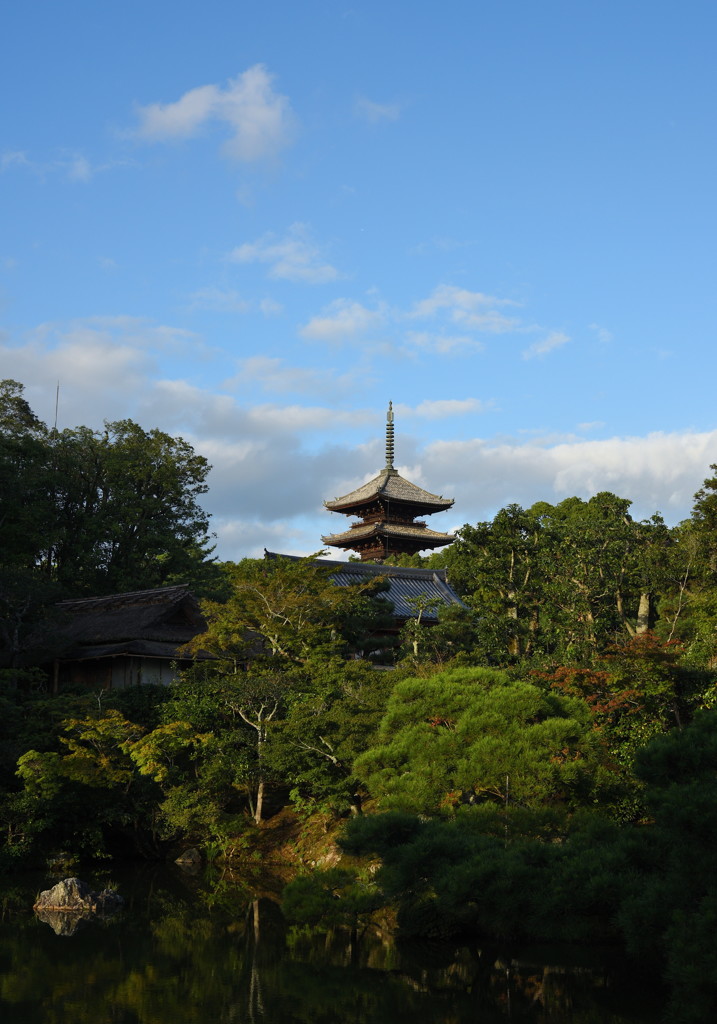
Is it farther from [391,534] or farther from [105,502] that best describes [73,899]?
[391,534]

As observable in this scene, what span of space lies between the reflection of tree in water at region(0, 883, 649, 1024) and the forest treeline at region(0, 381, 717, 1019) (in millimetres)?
558

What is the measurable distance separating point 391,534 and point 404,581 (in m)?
10.1

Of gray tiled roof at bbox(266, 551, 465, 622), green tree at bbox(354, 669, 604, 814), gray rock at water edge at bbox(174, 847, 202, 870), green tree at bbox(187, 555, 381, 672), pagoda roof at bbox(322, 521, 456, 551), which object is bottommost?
gray rock at water edge at bbox(174, 847, 202, 870)

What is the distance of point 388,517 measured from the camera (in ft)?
150

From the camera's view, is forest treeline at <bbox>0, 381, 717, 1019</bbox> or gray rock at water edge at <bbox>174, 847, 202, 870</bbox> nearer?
forest treeline at <bbox>0, 381, 717, 1019</bbox>

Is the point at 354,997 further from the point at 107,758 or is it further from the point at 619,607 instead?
the point at 619,607

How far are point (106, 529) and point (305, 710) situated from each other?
16.9m

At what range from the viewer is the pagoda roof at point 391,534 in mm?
44156

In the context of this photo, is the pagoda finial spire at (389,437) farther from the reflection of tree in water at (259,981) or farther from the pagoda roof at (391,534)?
the reflection of tree in water at (259,981)

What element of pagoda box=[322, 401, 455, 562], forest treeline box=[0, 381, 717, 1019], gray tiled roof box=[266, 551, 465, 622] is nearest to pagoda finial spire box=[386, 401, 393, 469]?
pagoda box=[322, 401, 455, 562]

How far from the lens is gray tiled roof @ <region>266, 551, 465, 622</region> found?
31734mm

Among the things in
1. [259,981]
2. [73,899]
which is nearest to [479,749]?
[259,981]

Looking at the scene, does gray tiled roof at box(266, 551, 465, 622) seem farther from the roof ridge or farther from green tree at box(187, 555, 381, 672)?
green tree at box(187, 555, 381, 672)

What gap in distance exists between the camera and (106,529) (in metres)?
32.0
